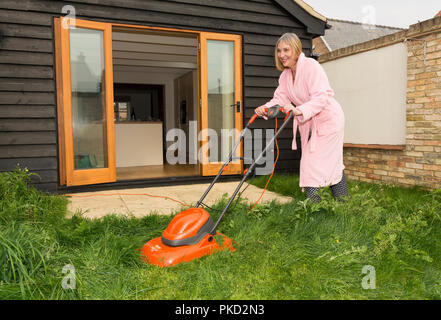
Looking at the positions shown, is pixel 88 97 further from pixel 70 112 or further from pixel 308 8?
pixel 308 8

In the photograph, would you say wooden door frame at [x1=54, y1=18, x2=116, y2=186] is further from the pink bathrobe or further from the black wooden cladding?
the pink bathrobe

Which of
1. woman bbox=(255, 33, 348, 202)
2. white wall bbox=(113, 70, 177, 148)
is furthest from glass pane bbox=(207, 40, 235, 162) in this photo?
white wall bbox=(113, 70, 177, 148)

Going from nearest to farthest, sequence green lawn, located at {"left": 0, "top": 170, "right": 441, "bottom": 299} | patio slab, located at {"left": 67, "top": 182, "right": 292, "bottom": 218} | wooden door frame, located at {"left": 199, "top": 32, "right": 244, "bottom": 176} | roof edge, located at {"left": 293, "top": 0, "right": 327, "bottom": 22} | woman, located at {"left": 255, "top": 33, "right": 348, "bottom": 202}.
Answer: green lawn, located at {"left": 0, "top": 170, "right": 441, "bottom": 299}, woman, located at {"left": 255, "top": 33, "right": 348, "bottom": 202}, patio slab, located at {"left": 67, "top": 182, "right": 292, "bottom": 218}, wooden door frame, located at {"left": 199, "top": 32, "right": 244, "bottom": 176}, roof edge, located at {"left": 293, "top": 0, "right": 327, "bottom": 22}

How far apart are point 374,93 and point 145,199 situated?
358cm

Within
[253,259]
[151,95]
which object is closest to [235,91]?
[253,259]

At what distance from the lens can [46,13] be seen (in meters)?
4.14

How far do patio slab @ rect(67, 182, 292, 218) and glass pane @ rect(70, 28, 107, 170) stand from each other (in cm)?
51

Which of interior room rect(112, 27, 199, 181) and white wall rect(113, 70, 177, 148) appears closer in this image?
interior room rect(112, 27, 199, 181)

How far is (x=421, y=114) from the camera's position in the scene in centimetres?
431

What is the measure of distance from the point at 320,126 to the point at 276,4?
3.54 meters

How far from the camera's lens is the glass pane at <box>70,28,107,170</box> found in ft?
14.1

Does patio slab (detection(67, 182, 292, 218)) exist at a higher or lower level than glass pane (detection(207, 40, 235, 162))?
lower
